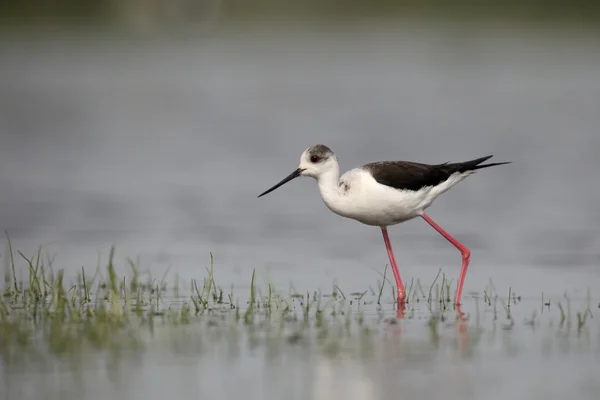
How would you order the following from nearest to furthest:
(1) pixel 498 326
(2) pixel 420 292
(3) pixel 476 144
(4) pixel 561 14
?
(1) pixel 498 326 → (2) pixel 420 292 → (3) pixel 476 144 → (4) pixel 561 14

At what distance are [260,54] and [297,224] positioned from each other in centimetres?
1915

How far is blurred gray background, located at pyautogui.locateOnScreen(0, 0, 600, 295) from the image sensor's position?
10.1 metres

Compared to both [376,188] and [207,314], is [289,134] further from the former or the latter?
[207,314]

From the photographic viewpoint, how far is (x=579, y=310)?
289 inches

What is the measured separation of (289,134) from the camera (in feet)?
57.3

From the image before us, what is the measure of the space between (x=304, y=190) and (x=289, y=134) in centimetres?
390

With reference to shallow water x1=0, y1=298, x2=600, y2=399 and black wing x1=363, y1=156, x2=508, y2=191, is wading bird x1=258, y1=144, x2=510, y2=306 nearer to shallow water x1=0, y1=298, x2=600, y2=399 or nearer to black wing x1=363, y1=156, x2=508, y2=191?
black wing x1=363, y1=156, x2=508, y2=191

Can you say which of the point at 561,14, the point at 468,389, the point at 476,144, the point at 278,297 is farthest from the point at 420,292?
the point at 561,14

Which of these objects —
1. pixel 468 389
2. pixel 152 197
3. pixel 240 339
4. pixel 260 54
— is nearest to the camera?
pixel 468 389

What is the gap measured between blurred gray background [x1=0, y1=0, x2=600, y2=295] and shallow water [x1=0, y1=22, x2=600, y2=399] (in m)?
0.06

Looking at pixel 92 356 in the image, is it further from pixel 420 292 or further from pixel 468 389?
pixel 420 292

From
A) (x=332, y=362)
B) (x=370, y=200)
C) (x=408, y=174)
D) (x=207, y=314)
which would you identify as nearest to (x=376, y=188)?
(x=370, y=200)

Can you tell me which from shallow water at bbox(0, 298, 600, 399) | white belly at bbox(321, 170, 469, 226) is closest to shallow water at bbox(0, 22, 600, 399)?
shallow water at bbox(0, 298, 600, 399)

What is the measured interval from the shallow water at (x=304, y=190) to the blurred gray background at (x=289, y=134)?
→ 0.06m
